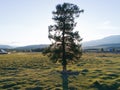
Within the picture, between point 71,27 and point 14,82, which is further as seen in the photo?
point 71,27

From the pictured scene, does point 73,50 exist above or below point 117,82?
above

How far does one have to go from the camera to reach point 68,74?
181 ft

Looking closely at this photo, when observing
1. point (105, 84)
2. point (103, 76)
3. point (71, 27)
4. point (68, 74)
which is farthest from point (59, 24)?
point (105, 84)

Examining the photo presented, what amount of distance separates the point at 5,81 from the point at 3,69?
15134 millimetres

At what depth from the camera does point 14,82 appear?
157 ft

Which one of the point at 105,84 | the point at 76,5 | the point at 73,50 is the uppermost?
the point at 76,5

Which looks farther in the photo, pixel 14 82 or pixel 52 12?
pixel 52 12

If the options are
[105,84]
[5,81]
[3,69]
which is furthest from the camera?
[3,69]

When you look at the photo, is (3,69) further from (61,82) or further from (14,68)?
(61,82)

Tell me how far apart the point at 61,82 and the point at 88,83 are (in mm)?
4336

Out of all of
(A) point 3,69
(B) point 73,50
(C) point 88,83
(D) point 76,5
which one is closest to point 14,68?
(A) point 3,69

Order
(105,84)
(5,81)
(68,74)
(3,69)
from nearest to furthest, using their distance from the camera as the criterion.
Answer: (105,84)
(5,81)
(68,74)
(3,69)

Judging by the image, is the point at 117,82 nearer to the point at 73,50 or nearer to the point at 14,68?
the point at 73,50

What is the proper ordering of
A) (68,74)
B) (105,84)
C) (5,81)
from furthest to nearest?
1. (68,74)
2. (5,81)
3. (105,84)
